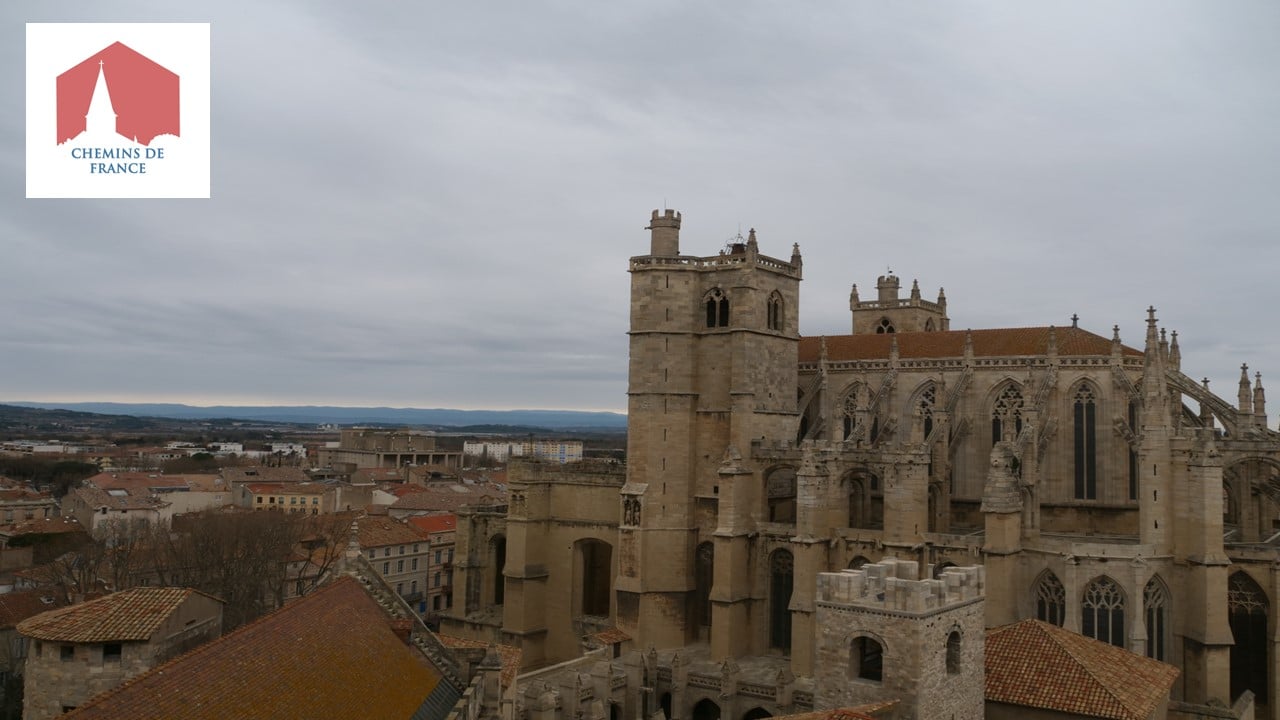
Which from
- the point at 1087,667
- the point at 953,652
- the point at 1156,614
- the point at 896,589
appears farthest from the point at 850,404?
the point at 896,589

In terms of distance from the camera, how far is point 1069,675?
24.8 metres

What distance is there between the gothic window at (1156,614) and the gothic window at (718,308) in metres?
20.9

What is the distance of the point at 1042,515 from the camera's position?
142 ft

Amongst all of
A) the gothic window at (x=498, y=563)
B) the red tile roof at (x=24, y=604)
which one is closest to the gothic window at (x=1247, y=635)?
the gothic window at (x=498, y=563)

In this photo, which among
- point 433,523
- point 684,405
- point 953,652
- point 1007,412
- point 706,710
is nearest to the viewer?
point 953,652

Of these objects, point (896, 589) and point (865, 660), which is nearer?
point (896, 589)

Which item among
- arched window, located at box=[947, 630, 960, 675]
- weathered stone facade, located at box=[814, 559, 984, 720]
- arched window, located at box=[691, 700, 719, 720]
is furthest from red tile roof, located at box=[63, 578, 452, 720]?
arched window, located at box=[691, 700, 719, 720]

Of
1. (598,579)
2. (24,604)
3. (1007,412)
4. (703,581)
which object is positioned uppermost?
(1007,412)

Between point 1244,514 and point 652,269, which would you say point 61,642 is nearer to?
point 652,269

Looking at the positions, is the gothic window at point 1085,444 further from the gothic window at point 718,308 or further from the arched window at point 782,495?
the gothic window at point 718,308

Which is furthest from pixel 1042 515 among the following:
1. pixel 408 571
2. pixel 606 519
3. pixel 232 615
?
pixel 408 571

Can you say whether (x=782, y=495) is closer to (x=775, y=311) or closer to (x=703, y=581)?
(x=703, y=581)

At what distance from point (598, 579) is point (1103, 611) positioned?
2634cm

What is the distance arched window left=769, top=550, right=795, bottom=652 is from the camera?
4416 centimetres
